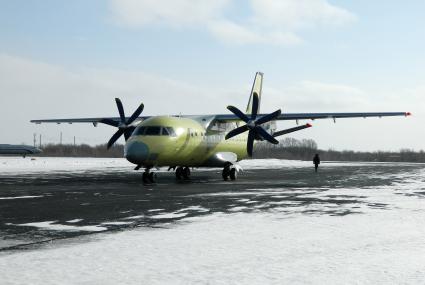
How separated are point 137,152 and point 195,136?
4.77 meters

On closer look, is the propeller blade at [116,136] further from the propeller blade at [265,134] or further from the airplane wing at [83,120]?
the propeller blade at [265,134]

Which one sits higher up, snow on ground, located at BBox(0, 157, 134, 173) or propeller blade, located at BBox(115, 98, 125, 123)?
propeller blade, located at BBox(115, 98, 125, 123)

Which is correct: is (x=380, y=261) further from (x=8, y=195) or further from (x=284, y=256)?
(x=8, y=195)

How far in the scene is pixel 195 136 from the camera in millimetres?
27984

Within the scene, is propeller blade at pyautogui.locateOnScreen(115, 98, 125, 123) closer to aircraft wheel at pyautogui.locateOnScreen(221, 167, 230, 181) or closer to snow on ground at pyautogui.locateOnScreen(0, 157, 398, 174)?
aircraft wheel at pyautogui.locateOnScreen(221, 167, 230, 181)

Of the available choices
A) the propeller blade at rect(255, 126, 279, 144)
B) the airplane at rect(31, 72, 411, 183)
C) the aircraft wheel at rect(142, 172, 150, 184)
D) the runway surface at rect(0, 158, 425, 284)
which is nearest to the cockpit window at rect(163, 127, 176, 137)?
the airplane at rect(31, 72, 411, 183)

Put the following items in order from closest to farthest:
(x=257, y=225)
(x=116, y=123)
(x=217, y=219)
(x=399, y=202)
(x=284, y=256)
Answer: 1. (x=284, y=256)
2. (x=257, y=225)
3. (x=217, y=219)
4. (x=399, y=202)
5. (x=116, y=123)

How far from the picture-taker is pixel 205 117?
101ft

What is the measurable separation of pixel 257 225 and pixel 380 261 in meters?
3.73

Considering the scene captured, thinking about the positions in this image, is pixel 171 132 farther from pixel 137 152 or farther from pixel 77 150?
pixel 77 150

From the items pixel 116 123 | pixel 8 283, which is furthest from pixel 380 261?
→ pixel 116 123

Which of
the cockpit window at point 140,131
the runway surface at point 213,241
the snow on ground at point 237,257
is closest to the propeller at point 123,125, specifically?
the cockpit window at point 140,131

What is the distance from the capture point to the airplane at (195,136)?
82.1 ft

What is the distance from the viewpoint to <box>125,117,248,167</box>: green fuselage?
80.7 feet
